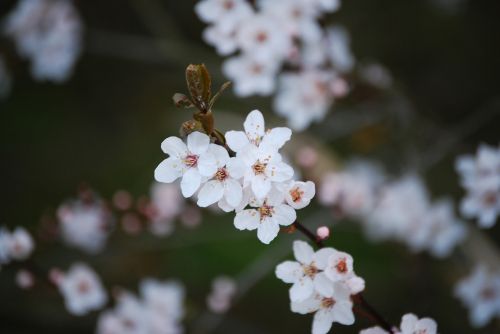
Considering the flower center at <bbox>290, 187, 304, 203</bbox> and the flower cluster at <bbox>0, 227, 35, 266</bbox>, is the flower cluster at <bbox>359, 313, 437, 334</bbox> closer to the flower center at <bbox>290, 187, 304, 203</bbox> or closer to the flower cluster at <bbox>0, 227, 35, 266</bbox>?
the flower center at <bbox>290, 187, 304, 203</bbox>

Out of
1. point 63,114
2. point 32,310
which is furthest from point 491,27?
point 32,310

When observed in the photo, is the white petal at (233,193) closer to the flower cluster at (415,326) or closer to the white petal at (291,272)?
the white petal at (291,272)

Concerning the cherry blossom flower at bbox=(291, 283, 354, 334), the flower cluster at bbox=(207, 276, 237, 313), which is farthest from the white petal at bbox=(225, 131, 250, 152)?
the flower cluster at bbox=(207, 276, 237, 313)

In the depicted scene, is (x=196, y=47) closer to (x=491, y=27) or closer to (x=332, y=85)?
(x=332, y=85)

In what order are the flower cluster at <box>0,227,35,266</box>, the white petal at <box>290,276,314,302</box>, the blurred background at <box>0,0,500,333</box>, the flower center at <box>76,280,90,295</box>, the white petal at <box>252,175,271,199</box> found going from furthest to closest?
the blurred background at <box>0,0,500,333</box> → the flower center at <box>76,280,90,295</box> → the flower cluster at <box>0,227,35,266</box> → the white petal at <box>290,276,314,302</box> → the white petal at <box>252,175,271,199</box>

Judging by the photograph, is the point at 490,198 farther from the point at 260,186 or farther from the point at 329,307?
the point at 260,186

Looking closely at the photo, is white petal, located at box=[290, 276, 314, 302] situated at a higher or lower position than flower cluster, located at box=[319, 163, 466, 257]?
lower

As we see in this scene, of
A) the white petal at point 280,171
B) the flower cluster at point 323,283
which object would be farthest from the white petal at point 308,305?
the white petal at point 280,171

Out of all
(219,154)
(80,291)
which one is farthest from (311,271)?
(80,291)
